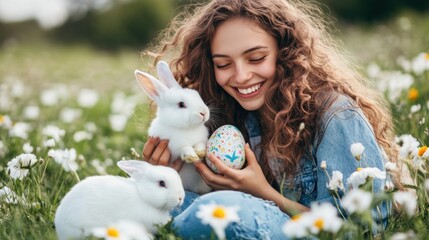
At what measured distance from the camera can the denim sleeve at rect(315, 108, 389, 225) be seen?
102 inches

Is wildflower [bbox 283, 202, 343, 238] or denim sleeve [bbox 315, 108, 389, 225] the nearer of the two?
wildflower [bbox 283, 202, 343, 238]

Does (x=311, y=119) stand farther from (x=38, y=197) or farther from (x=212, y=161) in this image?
(x=38, y=197)

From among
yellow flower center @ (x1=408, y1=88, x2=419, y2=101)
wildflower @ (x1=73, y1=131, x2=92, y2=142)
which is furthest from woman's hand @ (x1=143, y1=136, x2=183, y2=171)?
yellow flower center @ (x1=408, y1=88, x2=419, y2=101)

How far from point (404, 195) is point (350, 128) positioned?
0.60 meters

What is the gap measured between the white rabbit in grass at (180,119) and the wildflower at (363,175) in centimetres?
71

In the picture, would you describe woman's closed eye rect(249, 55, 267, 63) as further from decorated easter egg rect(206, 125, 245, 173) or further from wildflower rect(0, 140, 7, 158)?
wildflower rect(0, 140, 7, 158)

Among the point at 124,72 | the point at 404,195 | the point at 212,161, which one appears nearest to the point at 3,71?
the point at 124,72

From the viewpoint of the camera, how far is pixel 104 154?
13.4 feet

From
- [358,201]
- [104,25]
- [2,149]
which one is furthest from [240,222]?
[104,25]

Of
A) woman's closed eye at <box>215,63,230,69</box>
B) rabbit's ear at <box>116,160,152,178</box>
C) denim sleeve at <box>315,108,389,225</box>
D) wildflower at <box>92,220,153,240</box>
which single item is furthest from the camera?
woman's closed eye at <box>215,63,230,69</box>

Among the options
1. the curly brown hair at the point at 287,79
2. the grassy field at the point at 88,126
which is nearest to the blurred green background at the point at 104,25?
the grassy field at the point at 88,126

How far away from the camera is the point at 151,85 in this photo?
279 centimetres

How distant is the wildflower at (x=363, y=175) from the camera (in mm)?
2167

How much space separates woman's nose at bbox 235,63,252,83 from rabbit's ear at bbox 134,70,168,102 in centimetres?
33
